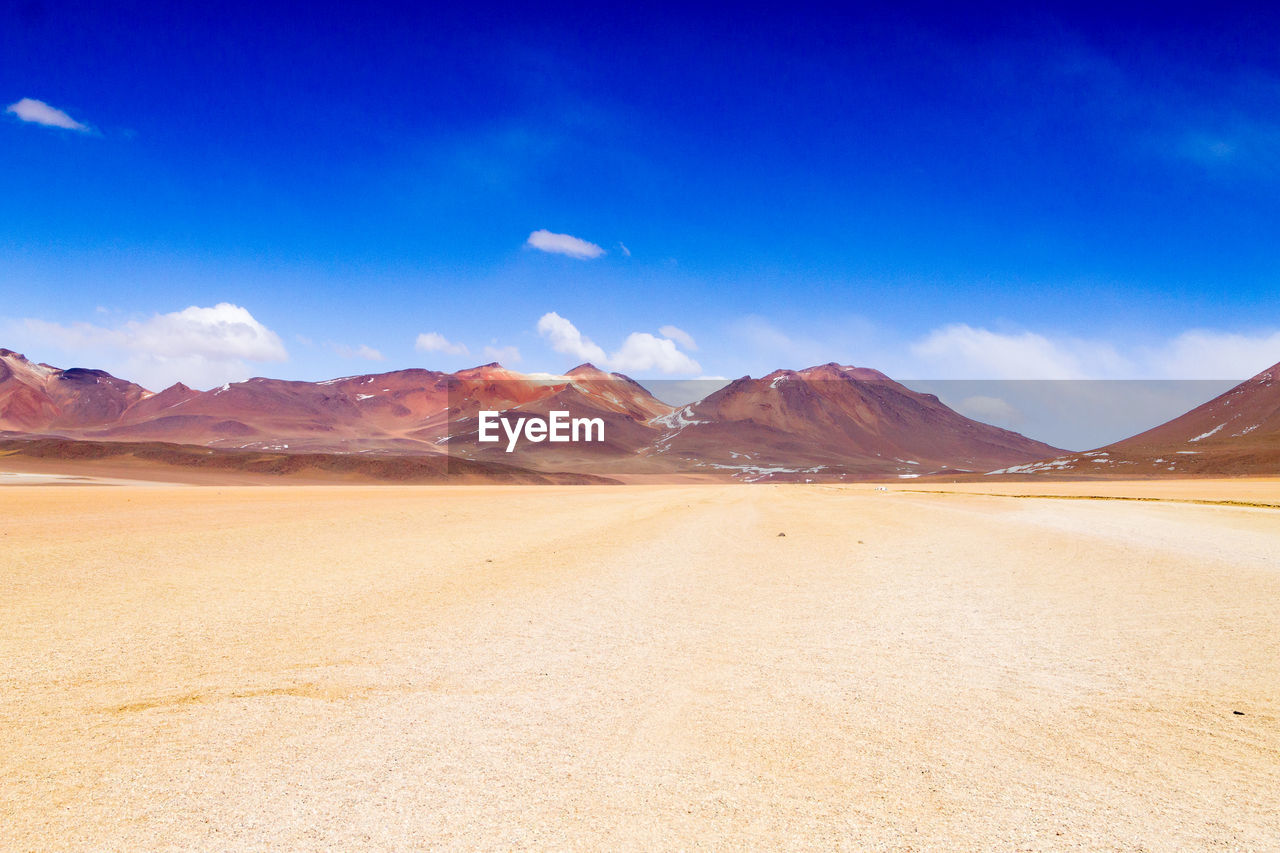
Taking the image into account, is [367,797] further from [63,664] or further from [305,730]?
[63,664]

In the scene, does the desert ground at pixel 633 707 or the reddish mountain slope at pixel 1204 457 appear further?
the reddish mountain slope at pixel 1204 457

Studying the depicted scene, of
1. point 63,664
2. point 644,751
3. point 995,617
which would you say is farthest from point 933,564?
point 63,664

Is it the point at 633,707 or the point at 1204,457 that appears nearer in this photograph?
the point at 633,707

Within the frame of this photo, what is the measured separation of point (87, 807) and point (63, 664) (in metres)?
3.25

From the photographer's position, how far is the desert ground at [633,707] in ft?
12.7

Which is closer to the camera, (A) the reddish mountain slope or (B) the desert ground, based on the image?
(B) the desert ground

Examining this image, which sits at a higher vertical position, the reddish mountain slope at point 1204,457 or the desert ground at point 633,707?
the reddish mountain slope at point 1204,457

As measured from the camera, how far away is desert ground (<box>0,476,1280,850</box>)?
388 centimetres

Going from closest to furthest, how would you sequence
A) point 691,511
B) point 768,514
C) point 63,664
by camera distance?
point 63,664 → point 768,514 → point 691,511

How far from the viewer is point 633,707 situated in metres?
5.63

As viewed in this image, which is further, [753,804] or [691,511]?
[691,511]

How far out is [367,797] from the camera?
4109mm

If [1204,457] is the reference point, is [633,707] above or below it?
below

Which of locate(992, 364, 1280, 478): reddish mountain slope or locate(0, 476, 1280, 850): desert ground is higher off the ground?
locate(992, 364, 1280, 478): reddish mountain slope
